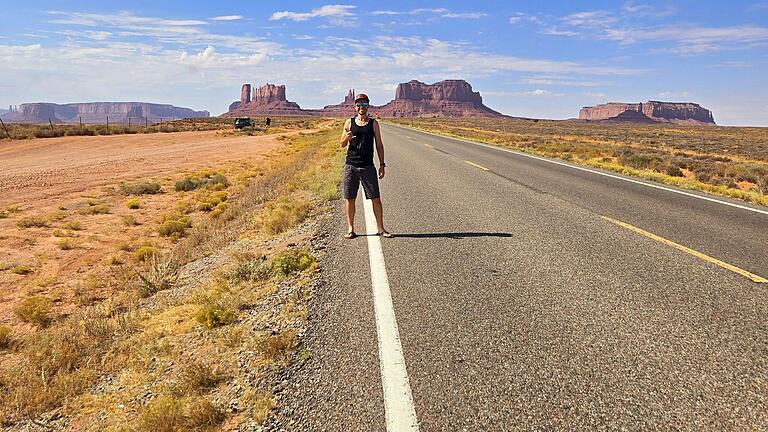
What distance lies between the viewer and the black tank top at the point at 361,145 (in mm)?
5875

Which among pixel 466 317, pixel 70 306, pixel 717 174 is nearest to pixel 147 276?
pixel 70 306

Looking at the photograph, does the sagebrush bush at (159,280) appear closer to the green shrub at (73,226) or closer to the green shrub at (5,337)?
the green shrub at (5,337)

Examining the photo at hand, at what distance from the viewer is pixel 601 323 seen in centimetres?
346

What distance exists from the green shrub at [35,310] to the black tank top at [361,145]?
4.88 m

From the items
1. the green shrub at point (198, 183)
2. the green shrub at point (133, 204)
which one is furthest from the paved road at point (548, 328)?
the green shrub at point (198, 183)

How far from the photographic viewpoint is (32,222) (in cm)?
1134

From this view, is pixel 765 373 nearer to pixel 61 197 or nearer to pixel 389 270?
pixel 389 270

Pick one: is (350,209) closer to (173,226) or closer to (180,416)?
(180,416)

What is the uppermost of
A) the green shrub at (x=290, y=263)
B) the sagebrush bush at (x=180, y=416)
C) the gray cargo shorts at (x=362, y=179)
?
the gray cargo shorts at (x=362, y=179)

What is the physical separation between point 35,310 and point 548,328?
6954 millimetres

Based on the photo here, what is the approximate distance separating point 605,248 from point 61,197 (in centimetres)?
1697

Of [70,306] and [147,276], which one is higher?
[147,276]

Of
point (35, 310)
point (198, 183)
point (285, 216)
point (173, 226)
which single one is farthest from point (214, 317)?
point (198, 183)

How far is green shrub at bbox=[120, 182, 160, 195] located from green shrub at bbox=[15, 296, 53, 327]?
1057 centimetres
